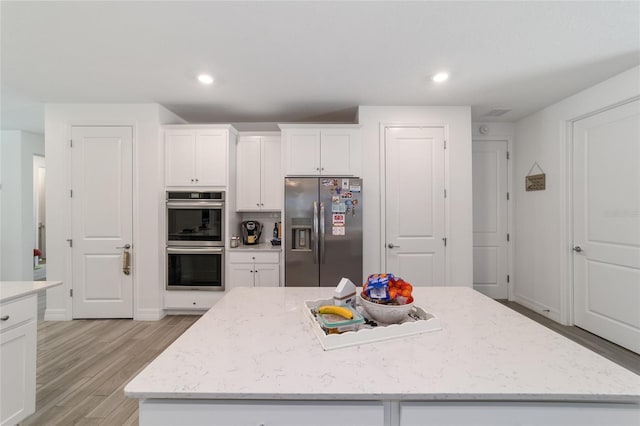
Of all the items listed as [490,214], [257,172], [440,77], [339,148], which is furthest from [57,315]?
[490,214]

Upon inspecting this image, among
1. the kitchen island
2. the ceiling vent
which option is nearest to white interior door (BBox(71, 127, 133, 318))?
Result: the kitchen island

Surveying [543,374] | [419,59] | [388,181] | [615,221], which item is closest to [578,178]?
[615,221]

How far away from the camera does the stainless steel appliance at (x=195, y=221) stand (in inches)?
130

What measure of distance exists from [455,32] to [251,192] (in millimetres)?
2731

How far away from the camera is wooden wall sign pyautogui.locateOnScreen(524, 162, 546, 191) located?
3406 millimetres

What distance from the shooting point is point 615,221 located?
8.59 ft

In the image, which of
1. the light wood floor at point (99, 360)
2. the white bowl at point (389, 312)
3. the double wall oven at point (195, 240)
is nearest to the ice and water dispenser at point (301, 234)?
the double wall oven at point (195, 240)

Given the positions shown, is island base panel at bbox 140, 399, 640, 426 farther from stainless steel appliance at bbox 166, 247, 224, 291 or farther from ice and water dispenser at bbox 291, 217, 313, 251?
stainless steel appliance at bbox 166, 247, 224, 291

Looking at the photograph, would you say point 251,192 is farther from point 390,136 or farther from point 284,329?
point 284,329

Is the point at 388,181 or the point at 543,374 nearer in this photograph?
the point at 543,374

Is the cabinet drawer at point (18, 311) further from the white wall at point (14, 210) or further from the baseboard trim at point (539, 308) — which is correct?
the baseboard trim at point (539, 308)

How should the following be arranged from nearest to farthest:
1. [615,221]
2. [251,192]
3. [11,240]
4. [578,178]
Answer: [615,221] < [578,178] < [251,192] < [11,240]

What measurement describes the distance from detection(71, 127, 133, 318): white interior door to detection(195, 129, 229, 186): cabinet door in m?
0.81

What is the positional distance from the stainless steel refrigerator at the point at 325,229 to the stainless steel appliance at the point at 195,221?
2.99ft
